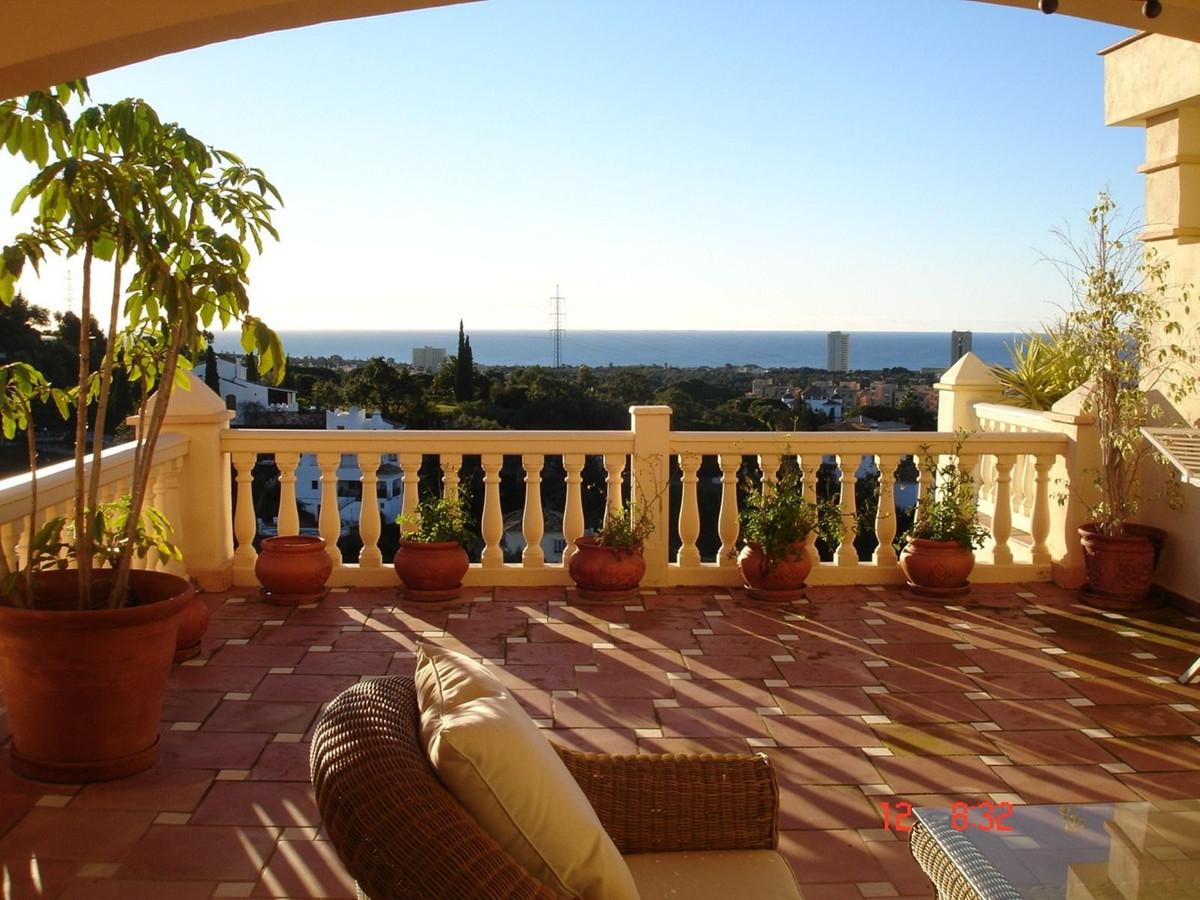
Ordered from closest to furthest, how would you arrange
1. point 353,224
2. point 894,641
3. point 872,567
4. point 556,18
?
point 894,641 < point 872,567 < point 556,18 < point 353,224

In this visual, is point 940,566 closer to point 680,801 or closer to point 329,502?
point 329,502

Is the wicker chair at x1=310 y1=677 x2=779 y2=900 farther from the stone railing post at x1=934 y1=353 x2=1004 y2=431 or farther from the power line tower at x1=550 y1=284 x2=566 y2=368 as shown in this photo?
the power line tower at x1=550 y1=284 x2=566 y2=368

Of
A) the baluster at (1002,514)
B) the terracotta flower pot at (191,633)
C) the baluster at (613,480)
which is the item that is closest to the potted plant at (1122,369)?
the baluster at (1002,514)

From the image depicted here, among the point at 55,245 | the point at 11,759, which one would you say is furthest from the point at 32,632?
the point at 55,245

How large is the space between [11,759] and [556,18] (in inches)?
212

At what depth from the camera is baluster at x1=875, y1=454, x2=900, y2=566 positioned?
606cm

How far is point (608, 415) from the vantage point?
8750 millimetres

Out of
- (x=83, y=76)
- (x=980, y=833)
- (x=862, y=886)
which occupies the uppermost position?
(x=83, y=76)

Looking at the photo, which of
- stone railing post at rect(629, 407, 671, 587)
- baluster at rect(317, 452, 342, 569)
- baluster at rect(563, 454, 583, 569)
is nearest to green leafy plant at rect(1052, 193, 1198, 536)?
stone railing post at rect(629, 407, 671, 587)

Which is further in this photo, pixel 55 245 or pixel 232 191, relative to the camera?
pixel 232 191

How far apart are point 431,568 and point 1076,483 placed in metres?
3.53

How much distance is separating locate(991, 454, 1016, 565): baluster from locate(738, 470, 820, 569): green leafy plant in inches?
45.8

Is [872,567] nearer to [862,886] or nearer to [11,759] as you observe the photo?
[862,886]

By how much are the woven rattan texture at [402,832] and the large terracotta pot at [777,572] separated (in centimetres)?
415
